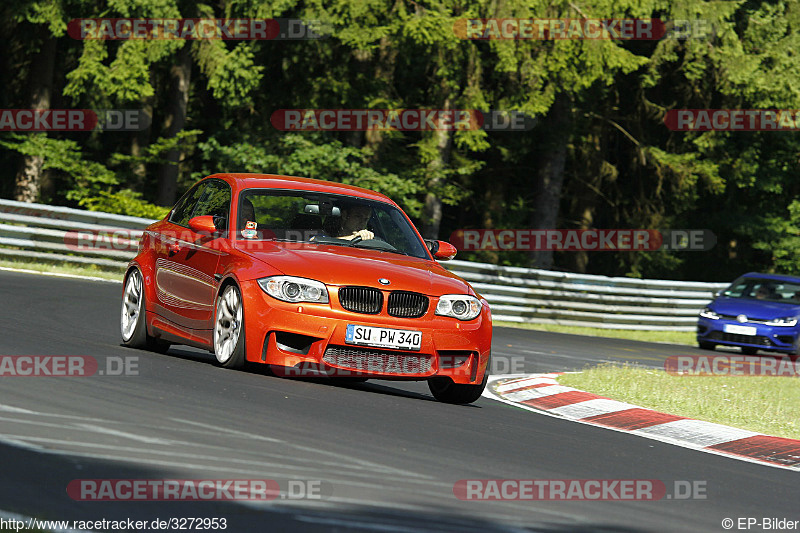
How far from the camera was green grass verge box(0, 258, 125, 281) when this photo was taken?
69.9ft

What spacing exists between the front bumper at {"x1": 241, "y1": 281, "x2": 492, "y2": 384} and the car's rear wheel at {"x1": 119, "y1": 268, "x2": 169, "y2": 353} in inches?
78.3

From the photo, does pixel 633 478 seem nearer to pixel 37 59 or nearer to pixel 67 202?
pixel 37 59

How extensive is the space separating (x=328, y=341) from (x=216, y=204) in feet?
7.68

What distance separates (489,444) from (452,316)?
202 cm

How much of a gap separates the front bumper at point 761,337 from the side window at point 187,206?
45.7 feet

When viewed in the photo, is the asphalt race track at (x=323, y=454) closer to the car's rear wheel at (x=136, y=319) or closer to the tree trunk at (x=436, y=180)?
the car's rear wheel at (x=136, y=319)

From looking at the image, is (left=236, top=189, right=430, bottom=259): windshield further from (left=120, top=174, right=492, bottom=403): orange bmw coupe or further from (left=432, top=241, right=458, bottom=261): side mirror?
(left=432, top=241, right=458, bottom=261): side mirror

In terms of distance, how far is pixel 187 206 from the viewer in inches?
454

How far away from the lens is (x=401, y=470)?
21.4 feet

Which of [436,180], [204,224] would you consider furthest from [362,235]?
[436,180]

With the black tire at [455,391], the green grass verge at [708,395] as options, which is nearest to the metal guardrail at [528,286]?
the green grass verge at [708,395]

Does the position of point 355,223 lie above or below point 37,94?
below

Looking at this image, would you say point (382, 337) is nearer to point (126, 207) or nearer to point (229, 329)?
point (229, 329)

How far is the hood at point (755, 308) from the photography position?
22828 millimetres
